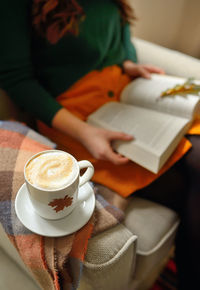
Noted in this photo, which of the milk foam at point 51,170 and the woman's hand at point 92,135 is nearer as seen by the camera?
the milk foam at point 51,170

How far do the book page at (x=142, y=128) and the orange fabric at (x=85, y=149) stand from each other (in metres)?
0.04

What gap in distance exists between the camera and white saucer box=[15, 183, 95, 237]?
42 centimetres

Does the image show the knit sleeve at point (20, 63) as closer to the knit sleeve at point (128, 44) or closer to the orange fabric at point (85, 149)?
the orange fabric at point (85, 149)

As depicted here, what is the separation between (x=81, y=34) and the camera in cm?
74

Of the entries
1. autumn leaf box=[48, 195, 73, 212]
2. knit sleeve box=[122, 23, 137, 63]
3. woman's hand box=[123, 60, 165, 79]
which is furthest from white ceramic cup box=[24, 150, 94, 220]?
knit sleeve box=[122, 23, 137, 63]

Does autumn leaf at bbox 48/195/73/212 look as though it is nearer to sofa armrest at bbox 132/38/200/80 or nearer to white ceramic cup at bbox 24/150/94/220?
white ceramic cup at bbox 24/150/94/220

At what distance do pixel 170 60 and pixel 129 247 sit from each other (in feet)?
2.43

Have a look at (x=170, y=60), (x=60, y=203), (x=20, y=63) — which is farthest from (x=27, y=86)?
(x=170, y=60)

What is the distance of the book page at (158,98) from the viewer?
72 cm

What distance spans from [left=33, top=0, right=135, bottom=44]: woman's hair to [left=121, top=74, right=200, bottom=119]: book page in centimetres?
25

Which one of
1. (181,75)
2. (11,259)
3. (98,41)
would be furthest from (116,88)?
(11,259)

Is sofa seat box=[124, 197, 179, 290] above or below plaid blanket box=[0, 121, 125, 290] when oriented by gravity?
below

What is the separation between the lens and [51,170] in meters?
0.39

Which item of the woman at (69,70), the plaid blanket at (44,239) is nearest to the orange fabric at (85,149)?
the woman at (69,70)
